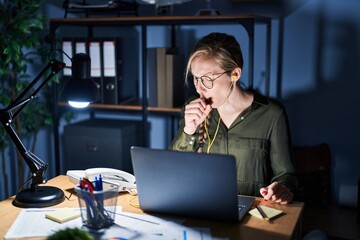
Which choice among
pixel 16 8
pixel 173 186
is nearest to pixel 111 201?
pixel 173 186

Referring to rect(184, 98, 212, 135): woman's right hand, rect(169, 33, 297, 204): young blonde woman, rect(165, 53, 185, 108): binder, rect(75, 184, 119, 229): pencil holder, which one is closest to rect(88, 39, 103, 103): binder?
rect(165, 53, 185, 108): binder

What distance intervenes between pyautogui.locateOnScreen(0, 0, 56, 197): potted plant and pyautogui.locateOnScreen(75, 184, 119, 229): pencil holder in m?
1.47

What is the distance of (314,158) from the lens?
8.46ft

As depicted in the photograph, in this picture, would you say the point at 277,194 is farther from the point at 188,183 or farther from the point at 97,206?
the point at 97,206

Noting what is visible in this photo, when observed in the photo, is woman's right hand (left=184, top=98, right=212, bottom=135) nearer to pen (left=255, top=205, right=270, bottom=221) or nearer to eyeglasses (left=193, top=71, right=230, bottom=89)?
eyeglasses (left=193, top=71, right=230, bottom=89)

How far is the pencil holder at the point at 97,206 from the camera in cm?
130

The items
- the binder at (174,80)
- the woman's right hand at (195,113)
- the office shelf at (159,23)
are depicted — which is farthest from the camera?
the binder at (174,80)

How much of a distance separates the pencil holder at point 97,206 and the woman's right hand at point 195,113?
1.77 ft

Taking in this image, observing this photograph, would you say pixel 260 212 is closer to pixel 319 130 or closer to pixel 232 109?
pixel 232 109

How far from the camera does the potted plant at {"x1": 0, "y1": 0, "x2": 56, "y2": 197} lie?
8.73 ft

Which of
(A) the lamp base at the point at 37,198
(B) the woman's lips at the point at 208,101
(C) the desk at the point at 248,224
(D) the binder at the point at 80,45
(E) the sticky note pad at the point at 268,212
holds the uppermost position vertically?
→ (D) the binder at the point at 80,45

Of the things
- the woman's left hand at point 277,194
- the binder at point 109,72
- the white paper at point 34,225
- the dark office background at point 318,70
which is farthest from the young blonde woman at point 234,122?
the binder at point 109,72

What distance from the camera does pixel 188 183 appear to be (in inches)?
51.7

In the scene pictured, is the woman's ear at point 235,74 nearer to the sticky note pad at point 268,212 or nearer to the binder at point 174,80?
the sticky note pad at point 268,212
